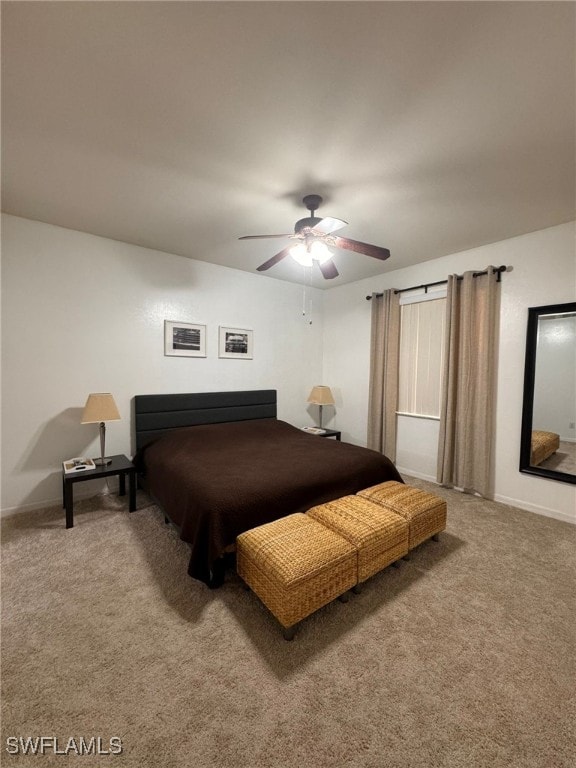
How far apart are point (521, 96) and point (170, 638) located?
3.23 meters

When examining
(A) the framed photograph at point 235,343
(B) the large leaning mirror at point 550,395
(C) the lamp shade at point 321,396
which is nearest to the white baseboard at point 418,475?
(B) the large leaning mirror at point 550,395

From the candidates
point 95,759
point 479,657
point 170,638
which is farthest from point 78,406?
point 479,657

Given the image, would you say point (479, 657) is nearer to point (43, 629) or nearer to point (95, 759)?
point (95, 759)

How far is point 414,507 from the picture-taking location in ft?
7.52

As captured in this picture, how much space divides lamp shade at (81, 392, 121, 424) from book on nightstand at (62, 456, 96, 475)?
399 mm

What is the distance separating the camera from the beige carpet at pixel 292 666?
1.16 m

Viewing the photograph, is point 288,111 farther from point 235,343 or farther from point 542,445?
point 542,445

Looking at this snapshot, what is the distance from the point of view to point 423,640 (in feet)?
5.28

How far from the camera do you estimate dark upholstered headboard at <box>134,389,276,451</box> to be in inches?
136

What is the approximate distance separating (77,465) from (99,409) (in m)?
0.54

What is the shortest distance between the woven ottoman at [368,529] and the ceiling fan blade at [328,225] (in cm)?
195

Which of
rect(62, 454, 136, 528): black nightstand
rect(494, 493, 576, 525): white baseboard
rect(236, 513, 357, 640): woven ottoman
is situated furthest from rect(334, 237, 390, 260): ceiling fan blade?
rect(494, 493, 576, 525): white baseboard

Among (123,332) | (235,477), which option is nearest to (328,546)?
(235,477)

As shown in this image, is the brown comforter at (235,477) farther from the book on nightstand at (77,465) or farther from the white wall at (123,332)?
the white wall at (123,332)
